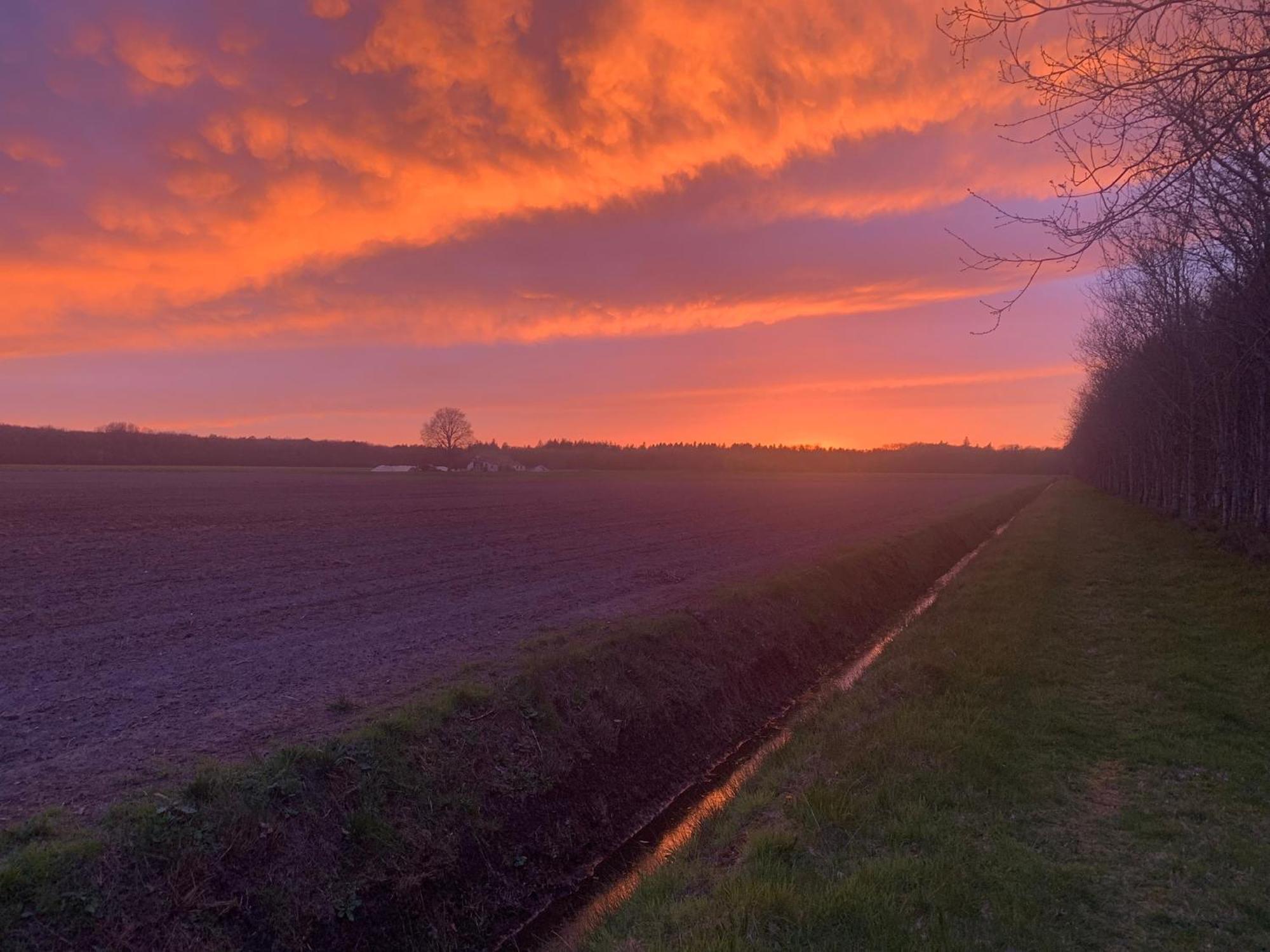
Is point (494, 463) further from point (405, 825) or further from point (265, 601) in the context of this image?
point (405, 825)

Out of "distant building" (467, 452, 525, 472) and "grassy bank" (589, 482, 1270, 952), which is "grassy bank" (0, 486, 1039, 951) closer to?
"grassy bank" (589, 482, 1270, 952)

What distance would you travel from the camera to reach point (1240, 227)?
1445 centimetres

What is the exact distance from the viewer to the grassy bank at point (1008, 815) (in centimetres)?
530

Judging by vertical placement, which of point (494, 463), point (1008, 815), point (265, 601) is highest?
point (494, 463)

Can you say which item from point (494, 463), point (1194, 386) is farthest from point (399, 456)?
point (1194, 386)

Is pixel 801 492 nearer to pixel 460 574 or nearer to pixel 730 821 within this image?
pixel 460 574

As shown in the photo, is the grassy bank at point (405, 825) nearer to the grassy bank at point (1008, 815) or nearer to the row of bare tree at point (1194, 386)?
the grassy bank at point (1008, 815)

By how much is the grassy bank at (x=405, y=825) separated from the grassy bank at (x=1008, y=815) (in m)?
1.68

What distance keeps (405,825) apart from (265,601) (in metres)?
9.70

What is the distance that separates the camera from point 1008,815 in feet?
22.6

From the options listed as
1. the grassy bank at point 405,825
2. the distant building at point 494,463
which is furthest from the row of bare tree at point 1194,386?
the distant building at point 494,463

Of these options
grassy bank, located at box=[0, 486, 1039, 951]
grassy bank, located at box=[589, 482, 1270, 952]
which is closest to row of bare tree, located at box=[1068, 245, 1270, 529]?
grassy bank, located at box=[589, 482, 1270, 952]

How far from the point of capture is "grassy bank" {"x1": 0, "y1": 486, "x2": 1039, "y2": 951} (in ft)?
18.9

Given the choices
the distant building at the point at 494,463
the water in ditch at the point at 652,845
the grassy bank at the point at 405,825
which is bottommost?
the water in ditch at the point at 652,845
